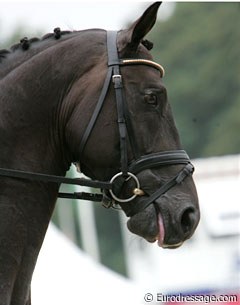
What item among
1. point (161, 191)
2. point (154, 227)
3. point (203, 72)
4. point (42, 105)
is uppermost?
point (203, 72)

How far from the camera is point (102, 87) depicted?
4961 millimetres

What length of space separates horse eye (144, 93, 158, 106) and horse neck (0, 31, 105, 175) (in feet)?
1.19

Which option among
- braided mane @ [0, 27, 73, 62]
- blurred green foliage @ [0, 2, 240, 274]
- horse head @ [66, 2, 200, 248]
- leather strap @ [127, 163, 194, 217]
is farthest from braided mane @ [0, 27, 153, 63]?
blurred green foliage @ [0, 2, 240, 274]

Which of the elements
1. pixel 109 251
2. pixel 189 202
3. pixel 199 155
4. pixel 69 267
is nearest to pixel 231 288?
pixel 69 267

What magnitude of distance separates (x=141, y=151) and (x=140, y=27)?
0.66 meters

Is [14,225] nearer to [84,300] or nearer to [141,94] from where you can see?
[141,94]

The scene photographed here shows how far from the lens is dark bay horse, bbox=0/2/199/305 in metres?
Result: 4.88

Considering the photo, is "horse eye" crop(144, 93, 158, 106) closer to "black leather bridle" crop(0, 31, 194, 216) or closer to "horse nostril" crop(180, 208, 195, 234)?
"black leather bridle" crop(0, 31, 194, 216)

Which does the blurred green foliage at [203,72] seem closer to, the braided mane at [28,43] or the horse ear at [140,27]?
the braided mane at [28,43]

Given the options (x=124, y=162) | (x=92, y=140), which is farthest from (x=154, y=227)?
(x=92, y=140)

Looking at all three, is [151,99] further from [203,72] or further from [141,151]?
[203,72]

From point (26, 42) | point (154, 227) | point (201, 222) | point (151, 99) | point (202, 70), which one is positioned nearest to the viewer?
point (154, 227)

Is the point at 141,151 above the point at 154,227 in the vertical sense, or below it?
above

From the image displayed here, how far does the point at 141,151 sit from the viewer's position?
4906 mm
